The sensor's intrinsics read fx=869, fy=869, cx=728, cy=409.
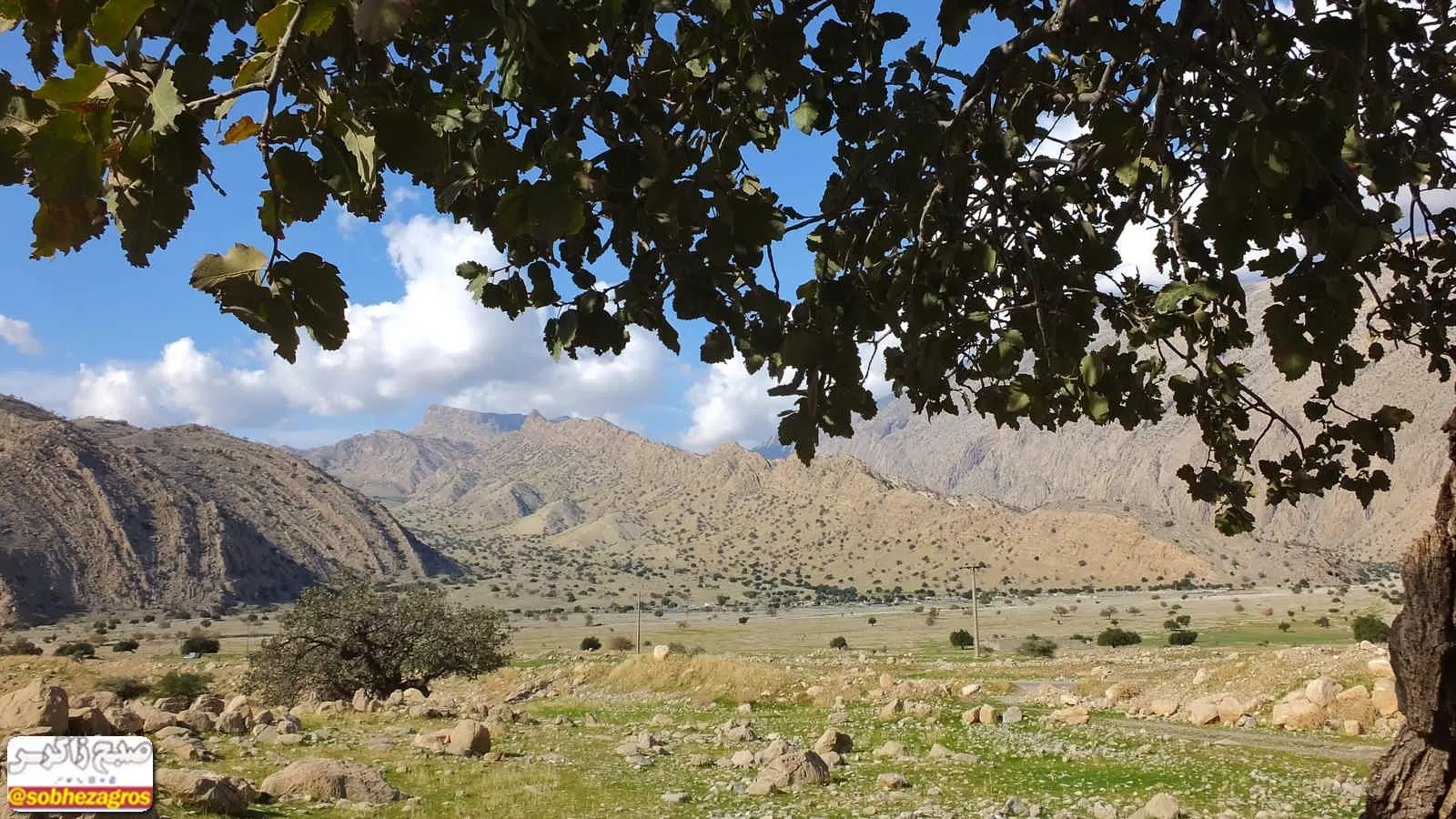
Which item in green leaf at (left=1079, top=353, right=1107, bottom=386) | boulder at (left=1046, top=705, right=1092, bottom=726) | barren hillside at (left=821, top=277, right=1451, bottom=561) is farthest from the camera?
barren hillside at (left=821, top=277, right=1451, bottom=561)

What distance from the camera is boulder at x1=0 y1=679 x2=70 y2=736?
468 inches

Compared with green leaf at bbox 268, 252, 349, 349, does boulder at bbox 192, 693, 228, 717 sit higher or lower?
lower

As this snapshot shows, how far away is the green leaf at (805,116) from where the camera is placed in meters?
2.86

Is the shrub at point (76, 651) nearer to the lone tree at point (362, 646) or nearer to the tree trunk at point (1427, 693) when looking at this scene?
the lone tree at point (362, 646)

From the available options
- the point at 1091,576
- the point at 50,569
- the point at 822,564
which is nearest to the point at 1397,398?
the point at 1091,576

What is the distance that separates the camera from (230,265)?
1.42 meters

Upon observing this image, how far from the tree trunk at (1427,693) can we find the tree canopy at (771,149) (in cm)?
44

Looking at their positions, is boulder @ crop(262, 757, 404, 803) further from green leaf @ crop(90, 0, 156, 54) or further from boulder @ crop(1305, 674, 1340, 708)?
boulder @ crop(1305, 674, 1340, 708)

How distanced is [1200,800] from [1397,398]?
124108mm

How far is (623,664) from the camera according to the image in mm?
31766

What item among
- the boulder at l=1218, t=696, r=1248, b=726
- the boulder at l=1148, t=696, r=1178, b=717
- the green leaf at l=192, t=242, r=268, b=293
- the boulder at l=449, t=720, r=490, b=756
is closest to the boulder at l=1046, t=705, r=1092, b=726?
the boulder at l=1148, t=696, r=1178, b=717

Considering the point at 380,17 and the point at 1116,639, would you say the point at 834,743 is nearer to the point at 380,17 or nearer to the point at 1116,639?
the point at 380,17

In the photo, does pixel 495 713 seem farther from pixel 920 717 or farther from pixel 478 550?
pixel 478 550

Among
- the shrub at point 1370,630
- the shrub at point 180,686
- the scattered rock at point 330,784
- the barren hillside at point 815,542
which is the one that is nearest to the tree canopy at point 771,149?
the scattered rock at point 330,784
